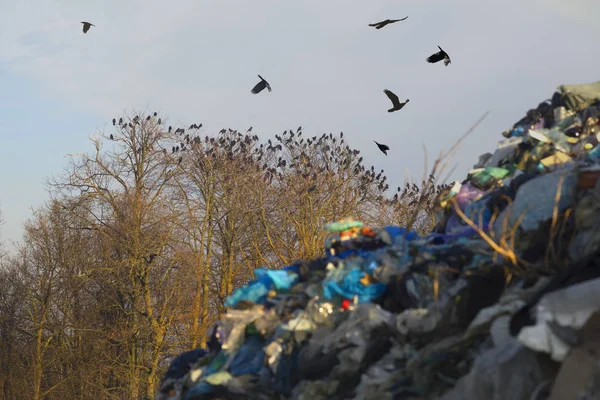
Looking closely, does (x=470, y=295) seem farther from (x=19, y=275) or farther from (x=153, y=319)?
(x=19, y=275)

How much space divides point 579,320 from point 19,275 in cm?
2709

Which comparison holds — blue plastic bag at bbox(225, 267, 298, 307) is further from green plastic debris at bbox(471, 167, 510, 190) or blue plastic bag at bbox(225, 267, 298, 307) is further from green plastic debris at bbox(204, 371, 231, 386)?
green plastic debris at bbox(471, 167, 510, 190)

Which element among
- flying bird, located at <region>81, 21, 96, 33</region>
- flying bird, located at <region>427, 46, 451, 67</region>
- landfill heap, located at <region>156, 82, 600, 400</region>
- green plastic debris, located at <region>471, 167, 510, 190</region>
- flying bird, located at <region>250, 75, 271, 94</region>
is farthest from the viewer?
flying bird, located at <region>81, 21, 96, 33</region>

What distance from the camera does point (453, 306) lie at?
368 centimetres

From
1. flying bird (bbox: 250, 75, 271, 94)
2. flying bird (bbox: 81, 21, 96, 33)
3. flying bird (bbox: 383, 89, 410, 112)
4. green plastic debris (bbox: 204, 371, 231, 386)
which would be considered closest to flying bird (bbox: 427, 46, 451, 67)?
flying bird (bbox: 383, 89, 410, 112)

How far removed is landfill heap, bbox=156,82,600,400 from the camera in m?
2.96

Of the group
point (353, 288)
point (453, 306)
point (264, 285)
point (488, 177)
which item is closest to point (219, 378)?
point (264, 285)

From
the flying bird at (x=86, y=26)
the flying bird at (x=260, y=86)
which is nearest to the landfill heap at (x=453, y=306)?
the flying bird at (x=260, y=86)

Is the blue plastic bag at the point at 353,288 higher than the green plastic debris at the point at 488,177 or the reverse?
the reverse

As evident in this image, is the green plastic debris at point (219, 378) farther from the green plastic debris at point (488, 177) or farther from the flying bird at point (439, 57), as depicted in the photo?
the flying bird at point (439, 57)

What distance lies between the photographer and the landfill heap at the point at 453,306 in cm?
296

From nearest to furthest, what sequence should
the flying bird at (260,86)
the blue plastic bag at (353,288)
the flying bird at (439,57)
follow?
the blue plastic bag at (353,288), the flying bird at (439,57), the flying bird at (260,86)

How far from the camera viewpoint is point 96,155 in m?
24.5

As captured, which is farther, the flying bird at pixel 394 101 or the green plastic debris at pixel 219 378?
the flying bird at pixel 394 101
